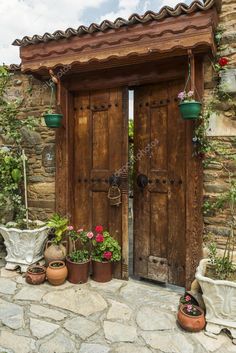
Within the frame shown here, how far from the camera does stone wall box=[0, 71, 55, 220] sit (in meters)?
3.63

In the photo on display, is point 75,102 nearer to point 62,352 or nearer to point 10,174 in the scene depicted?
point 10,174

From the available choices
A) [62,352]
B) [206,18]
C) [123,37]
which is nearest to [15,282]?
[62,352]

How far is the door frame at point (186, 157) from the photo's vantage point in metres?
2.82

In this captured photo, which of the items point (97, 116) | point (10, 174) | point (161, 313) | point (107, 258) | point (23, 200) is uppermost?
point (97, 116)

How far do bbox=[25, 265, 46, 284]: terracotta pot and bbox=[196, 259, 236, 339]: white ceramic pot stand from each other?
1.81 m

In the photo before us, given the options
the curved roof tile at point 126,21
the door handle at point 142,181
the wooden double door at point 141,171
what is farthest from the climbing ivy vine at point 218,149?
the door handle at point 142,181

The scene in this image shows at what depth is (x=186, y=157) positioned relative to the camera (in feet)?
9.42

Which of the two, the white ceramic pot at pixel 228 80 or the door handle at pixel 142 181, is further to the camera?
the door handle at pixel 142 181

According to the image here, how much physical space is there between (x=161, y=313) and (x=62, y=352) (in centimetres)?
100

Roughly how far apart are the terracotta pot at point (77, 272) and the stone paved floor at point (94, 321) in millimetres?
86

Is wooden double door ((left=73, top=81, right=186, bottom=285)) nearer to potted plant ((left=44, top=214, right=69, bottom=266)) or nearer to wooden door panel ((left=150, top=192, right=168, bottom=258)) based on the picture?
wooden door panel ((left=150, top=192, right=168, bottom=258))

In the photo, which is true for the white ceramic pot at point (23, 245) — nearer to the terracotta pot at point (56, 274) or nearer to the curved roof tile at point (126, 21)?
the terracotta pot at point (56, 274)

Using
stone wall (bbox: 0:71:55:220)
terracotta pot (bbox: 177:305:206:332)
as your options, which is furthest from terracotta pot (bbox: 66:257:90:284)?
terracotta pot (bbox: 177:305:206:332)

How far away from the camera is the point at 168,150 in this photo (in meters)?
3.11
